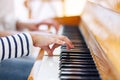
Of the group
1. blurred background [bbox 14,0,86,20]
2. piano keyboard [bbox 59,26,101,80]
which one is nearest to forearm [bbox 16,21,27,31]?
piano keyboard [bbox 59,26,101,80]

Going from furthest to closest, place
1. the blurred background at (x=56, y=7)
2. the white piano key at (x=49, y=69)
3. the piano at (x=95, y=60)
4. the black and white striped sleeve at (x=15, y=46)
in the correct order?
the blurred background at (x=56, y=7), the black and white striped sleeve at (x=15, y=46), the white piano key at (x=49, y=69), the piano at (x=95, y=60)

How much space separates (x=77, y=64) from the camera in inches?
27.3

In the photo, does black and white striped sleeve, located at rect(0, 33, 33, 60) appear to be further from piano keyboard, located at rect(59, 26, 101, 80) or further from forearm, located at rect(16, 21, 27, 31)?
forearm, located at rect(16, 21, 27, 31)

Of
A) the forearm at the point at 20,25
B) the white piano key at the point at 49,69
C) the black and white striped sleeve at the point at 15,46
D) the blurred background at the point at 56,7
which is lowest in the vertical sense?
the white piano key at the point at 49,69

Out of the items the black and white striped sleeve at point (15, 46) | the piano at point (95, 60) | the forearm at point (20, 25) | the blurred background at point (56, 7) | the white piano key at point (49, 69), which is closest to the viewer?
the piano at point (95, 60)

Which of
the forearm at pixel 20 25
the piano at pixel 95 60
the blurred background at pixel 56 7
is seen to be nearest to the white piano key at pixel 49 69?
the piano at pixel 95 60

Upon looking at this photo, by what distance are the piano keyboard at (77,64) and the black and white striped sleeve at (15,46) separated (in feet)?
0.37

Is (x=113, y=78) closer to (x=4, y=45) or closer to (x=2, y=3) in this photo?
(x=4, y=45)

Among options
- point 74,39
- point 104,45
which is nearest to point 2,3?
point 74,39

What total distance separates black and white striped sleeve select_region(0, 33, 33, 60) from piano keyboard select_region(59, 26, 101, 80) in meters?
0.11

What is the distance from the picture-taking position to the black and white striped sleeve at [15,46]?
28.9 inches

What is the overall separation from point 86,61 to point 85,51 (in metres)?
0.11

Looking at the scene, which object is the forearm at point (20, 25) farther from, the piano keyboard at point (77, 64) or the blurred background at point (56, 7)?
the blurred background at point (56, 7)

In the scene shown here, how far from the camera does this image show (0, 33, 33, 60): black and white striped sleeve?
2.41 ft
